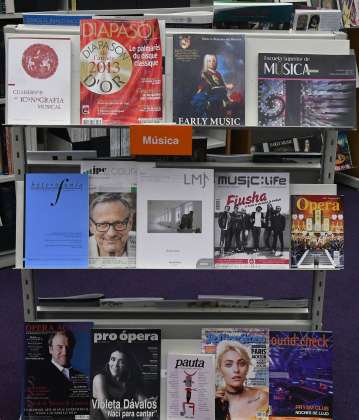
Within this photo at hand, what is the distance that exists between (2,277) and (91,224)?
1.66 meters

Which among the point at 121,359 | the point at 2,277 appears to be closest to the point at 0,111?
the point at 2,277

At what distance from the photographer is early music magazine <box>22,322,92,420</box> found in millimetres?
1890

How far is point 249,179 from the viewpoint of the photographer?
1823mm

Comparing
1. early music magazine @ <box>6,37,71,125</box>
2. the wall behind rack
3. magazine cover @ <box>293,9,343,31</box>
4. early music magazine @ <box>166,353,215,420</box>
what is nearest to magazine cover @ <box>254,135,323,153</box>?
the wall behind rack

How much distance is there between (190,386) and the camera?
1.88 m

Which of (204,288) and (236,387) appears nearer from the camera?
(236,387)

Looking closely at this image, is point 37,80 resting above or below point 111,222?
above

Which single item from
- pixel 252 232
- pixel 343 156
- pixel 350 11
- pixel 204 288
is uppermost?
pixel 350 11

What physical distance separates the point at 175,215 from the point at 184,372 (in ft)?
1.51

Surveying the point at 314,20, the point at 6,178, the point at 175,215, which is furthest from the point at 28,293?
the point at 6,178

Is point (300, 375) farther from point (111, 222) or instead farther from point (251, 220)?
point (111, 222)

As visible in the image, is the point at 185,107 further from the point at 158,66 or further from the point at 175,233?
the point at 175,233

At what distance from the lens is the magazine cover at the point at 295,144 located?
4.40 meters

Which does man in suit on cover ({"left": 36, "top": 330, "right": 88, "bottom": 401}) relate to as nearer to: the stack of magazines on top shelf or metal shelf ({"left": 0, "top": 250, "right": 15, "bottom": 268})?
the stack of magazines on top shelf
